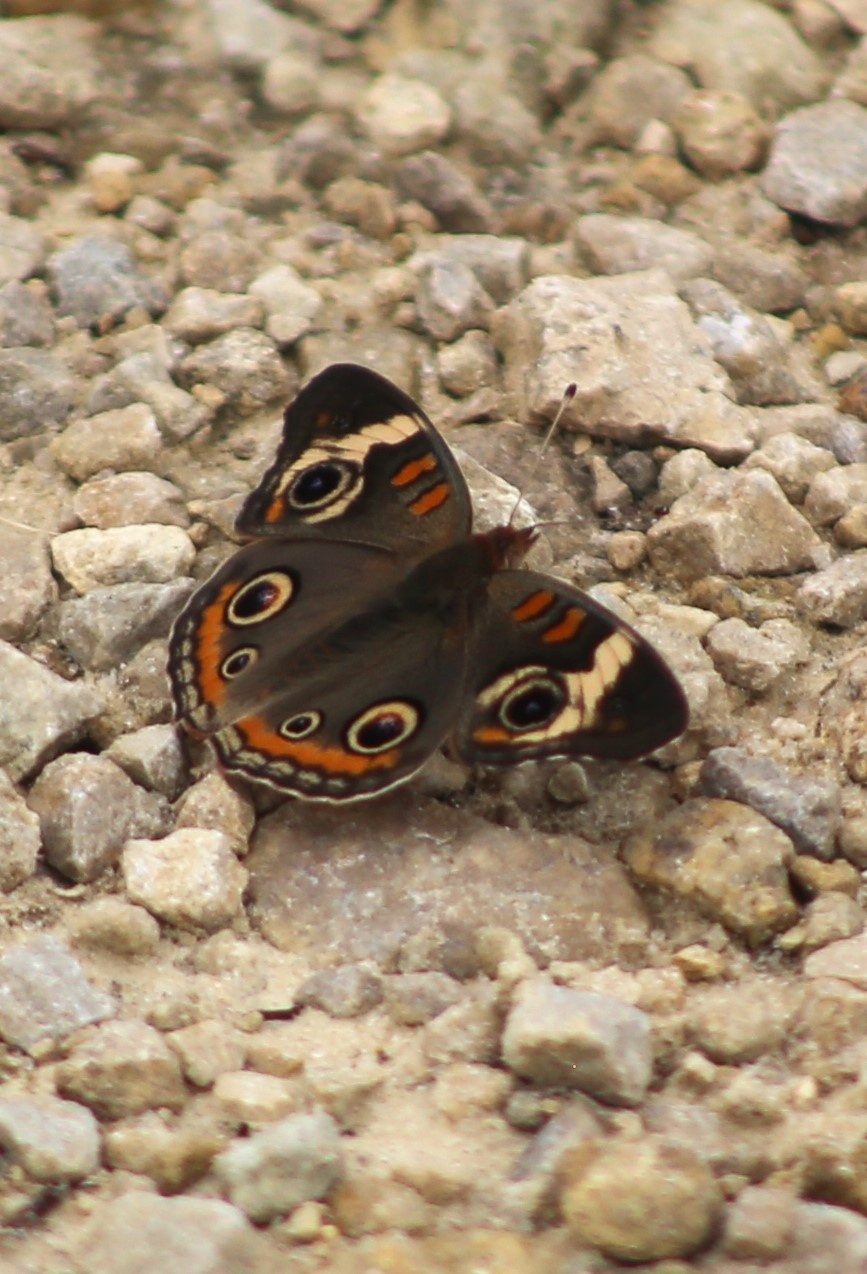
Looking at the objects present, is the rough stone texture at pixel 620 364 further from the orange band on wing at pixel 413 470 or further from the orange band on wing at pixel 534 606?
the orange band on wing at pixel 534 606

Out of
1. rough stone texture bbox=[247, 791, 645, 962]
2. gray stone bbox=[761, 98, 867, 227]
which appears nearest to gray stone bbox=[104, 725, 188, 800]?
rough stone texture bbox=[247, 791, 645, 962]

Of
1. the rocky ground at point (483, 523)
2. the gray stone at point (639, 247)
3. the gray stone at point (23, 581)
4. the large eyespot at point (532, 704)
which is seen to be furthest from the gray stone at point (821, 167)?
the gray stone at point (23, 581)

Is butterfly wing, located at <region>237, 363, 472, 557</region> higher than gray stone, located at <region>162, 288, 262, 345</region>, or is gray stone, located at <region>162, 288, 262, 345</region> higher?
butterfly wing, located at <region>237, 363, 472, 557</region>

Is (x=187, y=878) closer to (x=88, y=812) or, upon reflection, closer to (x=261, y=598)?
(x=88, y=812)

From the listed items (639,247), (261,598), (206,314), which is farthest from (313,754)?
(639,247)

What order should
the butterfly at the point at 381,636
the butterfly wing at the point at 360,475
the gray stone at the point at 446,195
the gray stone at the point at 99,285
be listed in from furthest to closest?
the gray stone at the point at 446,195 → the gray stone at the point at 99,285 → the butterfly wing at the point at 360,475 → the butterfly at the point at 381,636

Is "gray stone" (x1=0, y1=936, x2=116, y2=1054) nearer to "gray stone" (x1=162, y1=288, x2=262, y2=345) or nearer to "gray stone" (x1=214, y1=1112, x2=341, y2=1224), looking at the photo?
"gray stone" (x1=214, y1=1112, x2=341, y2=1224)

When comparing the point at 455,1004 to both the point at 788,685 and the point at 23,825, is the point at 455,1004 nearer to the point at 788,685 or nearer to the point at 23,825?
the point at 23,825
